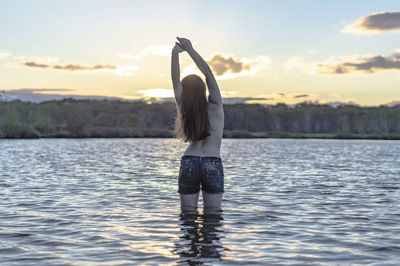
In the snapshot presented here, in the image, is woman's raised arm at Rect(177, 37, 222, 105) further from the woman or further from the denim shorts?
A: the denim shorts

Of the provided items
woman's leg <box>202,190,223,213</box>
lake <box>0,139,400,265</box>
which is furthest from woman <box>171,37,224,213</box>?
lake <box>0,139,400,265</box>

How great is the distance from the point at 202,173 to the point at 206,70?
143 cm

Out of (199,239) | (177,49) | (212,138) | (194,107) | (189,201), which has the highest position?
(177,49)

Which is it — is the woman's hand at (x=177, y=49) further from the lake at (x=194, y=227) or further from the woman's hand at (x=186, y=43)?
the lake at (x=194, y=227)

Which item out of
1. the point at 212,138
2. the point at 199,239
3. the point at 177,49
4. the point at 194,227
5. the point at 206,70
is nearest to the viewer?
the point at 206,70

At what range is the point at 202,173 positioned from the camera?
21.0 feet

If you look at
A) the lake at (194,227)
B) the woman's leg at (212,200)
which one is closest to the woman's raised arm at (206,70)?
the woman's leg at (212,200)

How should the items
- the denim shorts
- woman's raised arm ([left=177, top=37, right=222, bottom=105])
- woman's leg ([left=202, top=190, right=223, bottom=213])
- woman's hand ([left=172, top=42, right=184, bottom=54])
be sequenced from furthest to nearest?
woman's leg ([left=202, top=190, right=223, bottom=213])
the denim shorts
woman's hand ([left=172, top=42, right=184, bottom=54])
woman's raised arm ([left=177, top=37, right=222, bottom=105])

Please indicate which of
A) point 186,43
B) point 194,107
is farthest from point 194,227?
point 186,43

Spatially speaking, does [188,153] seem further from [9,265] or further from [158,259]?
[9,265]

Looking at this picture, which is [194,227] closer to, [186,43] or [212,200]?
[212,200]

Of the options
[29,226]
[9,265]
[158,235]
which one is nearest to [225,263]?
[158,235]

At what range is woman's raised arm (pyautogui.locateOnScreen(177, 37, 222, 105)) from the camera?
6.03 meters

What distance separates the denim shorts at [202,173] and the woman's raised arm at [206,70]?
85 cm
